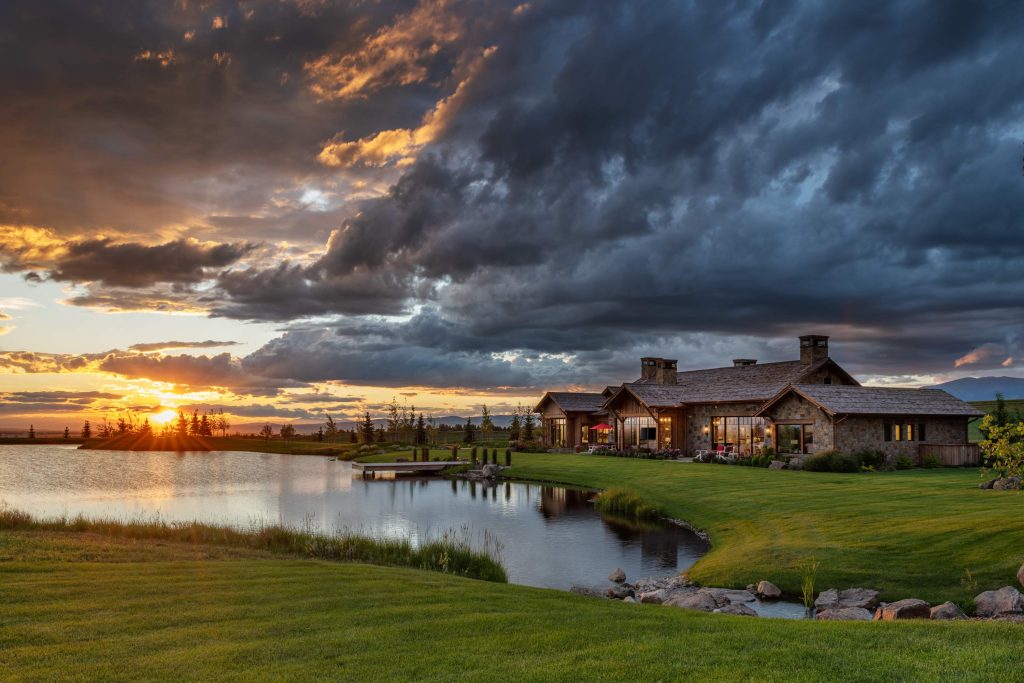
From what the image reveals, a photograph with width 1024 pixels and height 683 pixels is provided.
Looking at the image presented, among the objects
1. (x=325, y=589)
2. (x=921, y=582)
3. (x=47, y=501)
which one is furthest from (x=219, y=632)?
(x=47, y=501)

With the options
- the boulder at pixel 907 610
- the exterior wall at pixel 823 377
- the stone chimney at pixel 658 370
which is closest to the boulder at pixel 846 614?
the boulder at pixel 907 610

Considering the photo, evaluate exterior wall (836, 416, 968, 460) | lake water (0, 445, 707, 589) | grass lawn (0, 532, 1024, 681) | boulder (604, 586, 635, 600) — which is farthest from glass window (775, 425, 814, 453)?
grass lawn (0, 532, 1024, 681)

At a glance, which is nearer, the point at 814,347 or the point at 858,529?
the point at 858,529

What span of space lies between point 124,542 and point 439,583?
8.70m

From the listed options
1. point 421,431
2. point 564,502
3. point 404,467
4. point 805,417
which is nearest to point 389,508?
point 564,502

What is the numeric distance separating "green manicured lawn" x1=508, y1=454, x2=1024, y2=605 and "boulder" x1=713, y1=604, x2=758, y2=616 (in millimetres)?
2381

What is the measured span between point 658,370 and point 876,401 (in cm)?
1967

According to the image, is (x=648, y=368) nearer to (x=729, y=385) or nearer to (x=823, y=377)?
(x=729, y=385)

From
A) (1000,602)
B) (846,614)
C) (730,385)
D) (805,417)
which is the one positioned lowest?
(846,614)

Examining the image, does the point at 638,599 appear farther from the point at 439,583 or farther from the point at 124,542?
the point at 124,542

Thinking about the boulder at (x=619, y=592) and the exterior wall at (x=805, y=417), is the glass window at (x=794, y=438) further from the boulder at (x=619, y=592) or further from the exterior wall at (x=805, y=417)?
the boulder at (x=619, y=592)

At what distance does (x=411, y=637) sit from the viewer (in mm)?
8664

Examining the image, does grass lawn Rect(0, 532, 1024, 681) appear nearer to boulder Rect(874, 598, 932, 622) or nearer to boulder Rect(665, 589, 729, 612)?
boulder Rect(874, 598, 932, 622)

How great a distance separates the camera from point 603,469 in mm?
40375
